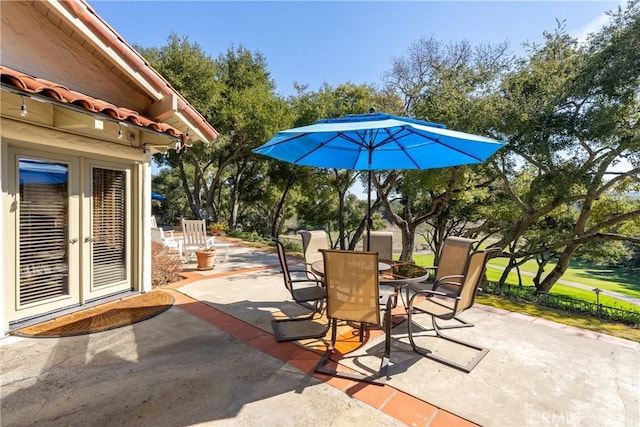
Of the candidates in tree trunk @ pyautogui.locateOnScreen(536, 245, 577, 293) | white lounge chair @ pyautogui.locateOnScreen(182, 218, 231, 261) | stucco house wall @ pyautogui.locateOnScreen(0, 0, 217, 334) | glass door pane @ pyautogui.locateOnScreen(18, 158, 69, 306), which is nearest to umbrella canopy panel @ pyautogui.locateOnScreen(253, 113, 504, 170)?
stucco house wall @ pyautogui.locateOnScreen(0, 0, 217, 334)

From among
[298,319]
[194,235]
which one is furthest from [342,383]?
[194,235]

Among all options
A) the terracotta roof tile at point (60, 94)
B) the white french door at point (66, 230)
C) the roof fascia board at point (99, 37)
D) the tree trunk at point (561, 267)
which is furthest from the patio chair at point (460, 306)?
the tree trunk at point (561, 267)

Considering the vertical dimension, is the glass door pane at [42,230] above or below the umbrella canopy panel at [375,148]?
below

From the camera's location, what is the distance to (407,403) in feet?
8.13

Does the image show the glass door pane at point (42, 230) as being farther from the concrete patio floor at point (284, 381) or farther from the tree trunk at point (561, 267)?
the tree trunk at point (561, 267)

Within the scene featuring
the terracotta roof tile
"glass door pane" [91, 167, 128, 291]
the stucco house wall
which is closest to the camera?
the terracotta roof tile

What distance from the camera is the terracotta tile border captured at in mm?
2311

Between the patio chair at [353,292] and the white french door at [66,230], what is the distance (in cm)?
374

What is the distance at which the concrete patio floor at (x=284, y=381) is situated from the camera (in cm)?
231

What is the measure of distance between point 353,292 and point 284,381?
104cm

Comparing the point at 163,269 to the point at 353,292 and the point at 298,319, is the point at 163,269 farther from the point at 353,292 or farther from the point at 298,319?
the point at 353,292

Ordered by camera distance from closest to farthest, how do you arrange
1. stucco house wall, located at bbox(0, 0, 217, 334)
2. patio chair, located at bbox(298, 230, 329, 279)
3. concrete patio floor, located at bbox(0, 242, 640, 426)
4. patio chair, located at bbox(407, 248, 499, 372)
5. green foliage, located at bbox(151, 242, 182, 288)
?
concrete patio floor, located at bbox(0, 242, 640, 426), patio chair, located at bbox(407, 248, 499, 372), stucco house wall, located at bbox(0, 0, 217, 334), patio chair, located at bbox(298, 230, 329, 279), green foliage, located at bbox(151, 242, 182, 288)

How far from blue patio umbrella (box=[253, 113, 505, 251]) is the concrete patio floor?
2213mm

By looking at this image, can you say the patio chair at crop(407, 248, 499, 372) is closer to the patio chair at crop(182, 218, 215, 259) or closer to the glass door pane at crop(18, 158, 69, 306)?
the glass door pane at crop(18, 158, 69, 306)
